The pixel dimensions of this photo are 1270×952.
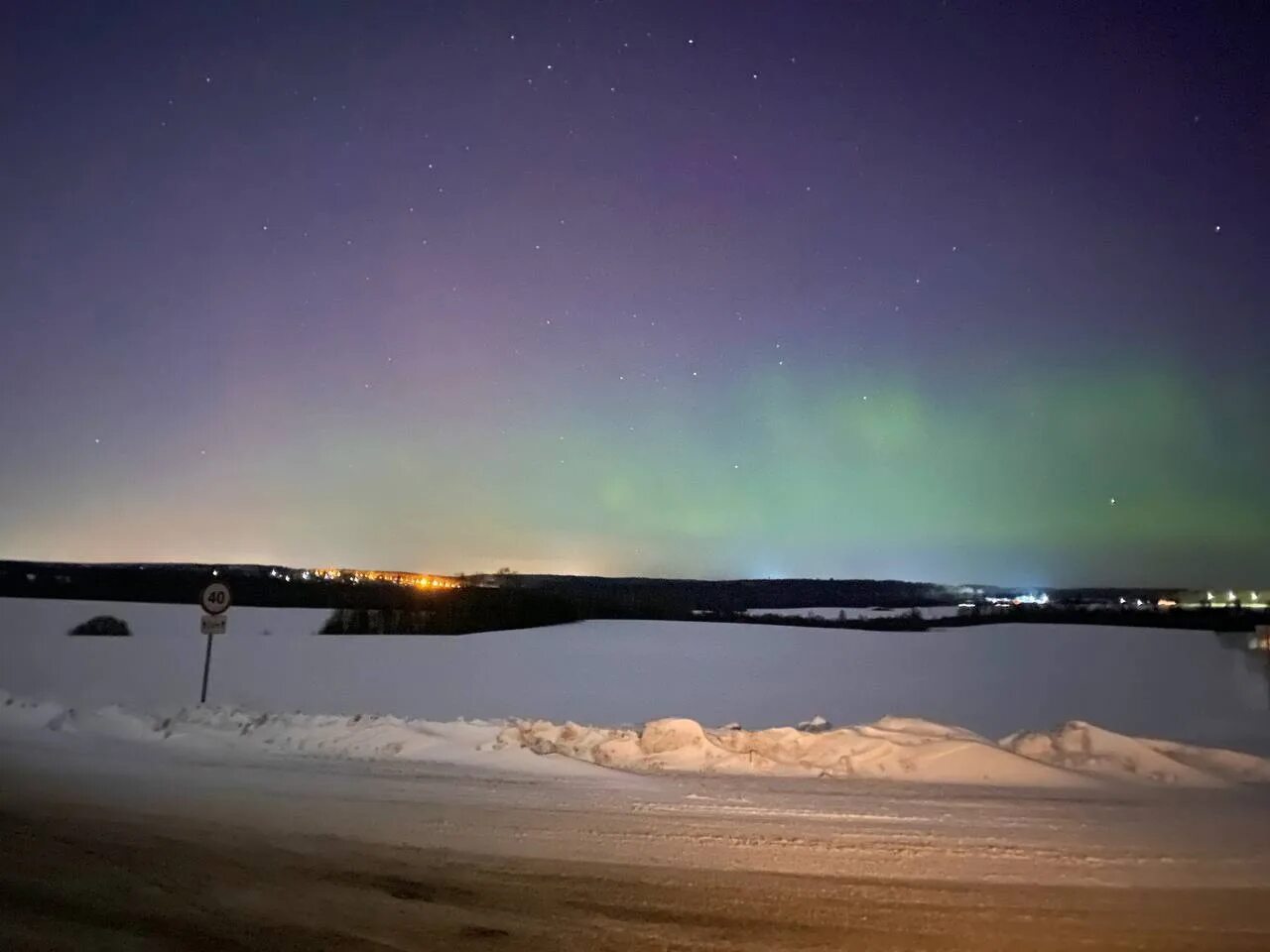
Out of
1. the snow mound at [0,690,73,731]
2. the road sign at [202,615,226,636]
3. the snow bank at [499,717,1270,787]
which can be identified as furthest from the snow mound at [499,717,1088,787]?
the snow mound at [0,690,73,731]

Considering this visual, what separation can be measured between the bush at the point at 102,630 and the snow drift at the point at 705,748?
26.5 metres

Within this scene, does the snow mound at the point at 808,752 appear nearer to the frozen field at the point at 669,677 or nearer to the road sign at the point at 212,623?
the frozen field at the point at 669,677

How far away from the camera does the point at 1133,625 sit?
7194 cm

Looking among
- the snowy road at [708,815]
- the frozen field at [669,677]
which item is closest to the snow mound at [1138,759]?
the snowy road at [708,815]

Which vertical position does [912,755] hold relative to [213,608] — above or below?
below

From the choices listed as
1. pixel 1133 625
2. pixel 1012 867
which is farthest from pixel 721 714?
pixel 1133 625

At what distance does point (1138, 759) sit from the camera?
557 inches

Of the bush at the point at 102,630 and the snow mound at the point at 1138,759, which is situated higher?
the snow mound at the point at 1138,759

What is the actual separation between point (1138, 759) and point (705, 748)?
576 cm

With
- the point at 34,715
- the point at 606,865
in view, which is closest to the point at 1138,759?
the point at 606,865

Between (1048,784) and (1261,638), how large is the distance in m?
24.7

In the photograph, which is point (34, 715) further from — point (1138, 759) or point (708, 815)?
point (1138, 759)

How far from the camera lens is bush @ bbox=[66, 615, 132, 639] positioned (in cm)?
4162

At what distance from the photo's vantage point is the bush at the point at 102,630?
41.6 meters
